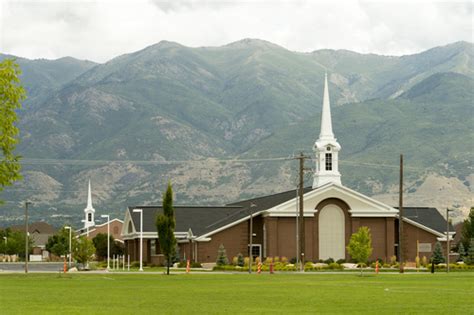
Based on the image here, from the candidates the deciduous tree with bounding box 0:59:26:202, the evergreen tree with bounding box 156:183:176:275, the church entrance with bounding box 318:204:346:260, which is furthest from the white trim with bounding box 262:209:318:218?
the deciduous tree with bounding box 0:59:26:202

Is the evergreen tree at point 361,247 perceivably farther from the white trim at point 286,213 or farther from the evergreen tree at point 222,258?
the white trim at point 286,213

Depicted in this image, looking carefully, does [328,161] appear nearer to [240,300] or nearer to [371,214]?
[371,214]

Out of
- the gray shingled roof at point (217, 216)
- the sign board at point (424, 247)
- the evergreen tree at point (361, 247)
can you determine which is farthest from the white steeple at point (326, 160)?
the evergreen tree at point (361, 247)

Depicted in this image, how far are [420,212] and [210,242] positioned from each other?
27.1 metres

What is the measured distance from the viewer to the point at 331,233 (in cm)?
10669

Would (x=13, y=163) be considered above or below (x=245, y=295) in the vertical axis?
above

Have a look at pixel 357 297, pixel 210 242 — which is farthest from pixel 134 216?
pixel 357 297

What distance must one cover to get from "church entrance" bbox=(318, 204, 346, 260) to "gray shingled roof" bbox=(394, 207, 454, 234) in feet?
32.0

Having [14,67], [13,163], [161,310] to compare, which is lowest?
[161,310]

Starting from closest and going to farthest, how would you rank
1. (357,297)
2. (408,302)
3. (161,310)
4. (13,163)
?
(161,310), (408,302), (357,297), (13,163)

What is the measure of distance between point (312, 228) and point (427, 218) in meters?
17.5

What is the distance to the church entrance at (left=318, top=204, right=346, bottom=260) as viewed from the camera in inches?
4181

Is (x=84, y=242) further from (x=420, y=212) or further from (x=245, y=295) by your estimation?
(x=245, y=295)

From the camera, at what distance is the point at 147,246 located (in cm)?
11094
